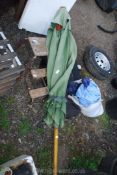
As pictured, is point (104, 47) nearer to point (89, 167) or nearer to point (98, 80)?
point (98, 80)

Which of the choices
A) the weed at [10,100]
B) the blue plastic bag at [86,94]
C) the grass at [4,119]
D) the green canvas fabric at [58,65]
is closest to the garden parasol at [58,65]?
the green canvas fabric at [58,65]

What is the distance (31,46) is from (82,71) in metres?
1.38

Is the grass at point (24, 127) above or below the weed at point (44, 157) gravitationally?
above

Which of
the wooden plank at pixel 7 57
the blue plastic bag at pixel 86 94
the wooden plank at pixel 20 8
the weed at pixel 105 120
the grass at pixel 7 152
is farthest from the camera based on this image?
the weed at pixel 105 120

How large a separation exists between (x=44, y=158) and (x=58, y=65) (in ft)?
5.34

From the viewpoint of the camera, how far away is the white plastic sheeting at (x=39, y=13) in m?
6.23

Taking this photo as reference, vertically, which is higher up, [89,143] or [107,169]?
[107,169]

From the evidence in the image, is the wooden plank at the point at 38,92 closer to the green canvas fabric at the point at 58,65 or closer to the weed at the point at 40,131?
the green canvas fabric at the point at 58,65

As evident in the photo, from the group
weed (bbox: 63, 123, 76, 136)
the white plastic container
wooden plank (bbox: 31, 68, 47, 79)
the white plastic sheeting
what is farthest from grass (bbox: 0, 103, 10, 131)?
the white plastic sheeting

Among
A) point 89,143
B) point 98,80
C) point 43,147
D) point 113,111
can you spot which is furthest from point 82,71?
point 43,147

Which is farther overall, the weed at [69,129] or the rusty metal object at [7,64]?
the weed at [69,129]

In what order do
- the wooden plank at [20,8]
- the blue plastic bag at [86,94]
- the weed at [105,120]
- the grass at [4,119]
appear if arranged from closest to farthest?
1. the grass at [4,119]
2. the blue plastic bag at [86,94]
3. the wooden plank at [20,8]
4. the weed at [105,120]

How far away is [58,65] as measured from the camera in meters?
6.19

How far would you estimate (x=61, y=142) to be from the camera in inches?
242
